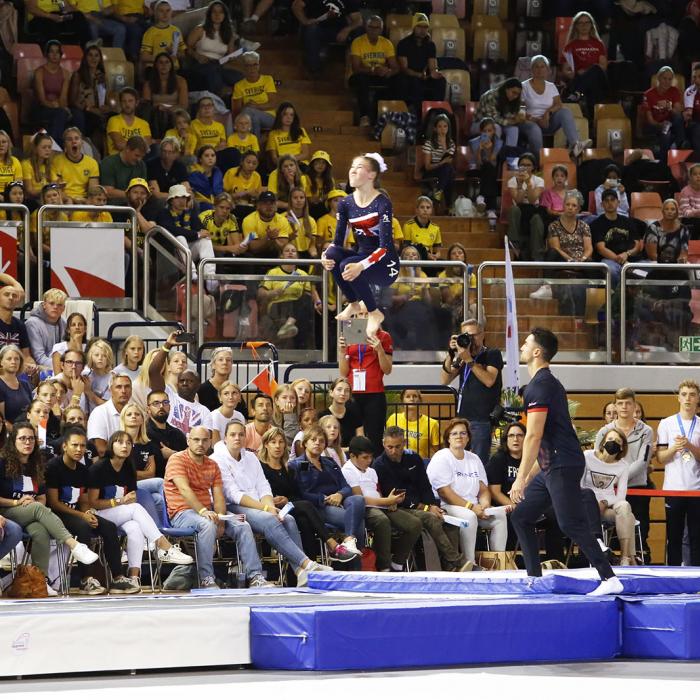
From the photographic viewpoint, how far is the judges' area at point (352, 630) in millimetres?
8820

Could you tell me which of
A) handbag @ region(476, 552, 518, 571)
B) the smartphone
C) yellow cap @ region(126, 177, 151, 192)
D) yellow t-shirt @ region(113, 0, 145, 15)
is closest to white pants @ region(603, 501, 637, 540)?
handbag @ region(476, 552, 518, 571)

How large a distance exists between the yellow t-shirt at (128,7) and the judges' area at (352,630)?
33.2ft

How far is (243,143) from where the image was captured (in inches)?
666

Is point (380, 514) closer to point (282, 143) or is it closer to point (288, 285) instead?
point (288, 285)

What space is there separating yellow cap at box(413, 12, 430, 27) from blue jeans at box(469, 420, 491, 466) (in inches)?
279

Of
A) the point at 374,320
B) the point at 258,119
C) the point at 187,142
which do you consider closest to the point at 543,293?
the point at 187,142

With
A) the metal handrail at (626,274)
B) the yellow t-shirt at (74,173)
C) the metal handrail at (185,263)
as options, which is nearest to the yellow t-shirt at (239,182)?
the yellow t-shirt at (74,173)

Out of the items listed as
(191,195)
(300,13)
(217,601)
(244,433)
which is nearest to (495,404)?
(244,433)

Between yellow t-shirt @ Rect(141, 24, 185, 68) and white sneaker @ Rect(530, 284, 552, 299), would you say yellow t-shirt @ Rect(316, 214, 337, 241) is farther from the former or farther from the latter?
yellow t-shirt @ Rect(141, 24, 185, 68)

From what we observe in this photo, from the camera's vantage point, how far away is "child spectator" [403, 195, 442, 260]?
1639 centimetres

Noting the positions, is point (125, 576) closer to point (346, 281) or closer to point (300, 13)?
point (346, 281)

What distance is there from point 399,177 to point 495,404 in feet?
18.2

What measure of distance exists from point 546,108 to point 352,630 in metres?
11.3

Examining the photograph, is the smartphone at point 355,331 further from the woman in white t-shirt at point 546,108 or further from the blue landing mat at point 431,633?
the woman in white t-shirt at point 546,108
